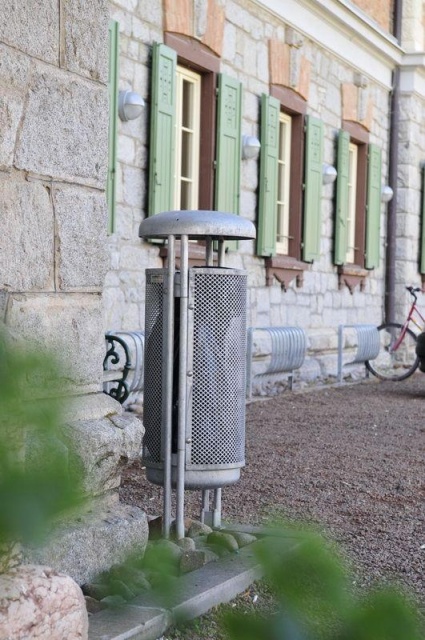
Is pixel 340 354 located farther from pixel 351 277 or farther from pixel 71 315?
pixel 71 315

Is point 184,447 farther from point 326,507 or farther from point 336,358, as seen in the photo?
point 336,358

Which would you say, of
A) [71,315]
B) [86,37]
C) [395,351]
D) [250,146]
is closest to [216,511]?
[71,315]

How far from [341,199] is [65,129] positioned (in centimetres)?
981

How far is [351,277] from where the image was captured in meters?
13.0

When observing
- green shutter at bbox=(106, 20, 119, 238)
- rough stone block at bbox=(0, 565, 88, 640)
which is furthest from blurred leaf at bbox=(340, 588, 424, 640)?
green shutter at bbox=(106, 20, 119, 238)

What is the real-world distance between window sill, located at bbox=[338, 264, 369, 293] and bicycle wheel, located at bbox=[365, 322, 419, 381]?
0.61 metres

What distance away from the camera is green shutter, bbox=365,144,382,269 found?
13.6m

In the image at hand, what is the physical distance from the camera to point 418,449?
709 cm

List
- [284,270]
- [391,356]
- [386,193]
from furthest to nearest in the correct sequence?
1. [386,193]
2. [391,356]
3. [284,270]

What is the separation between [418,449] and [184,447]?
12.3 feet

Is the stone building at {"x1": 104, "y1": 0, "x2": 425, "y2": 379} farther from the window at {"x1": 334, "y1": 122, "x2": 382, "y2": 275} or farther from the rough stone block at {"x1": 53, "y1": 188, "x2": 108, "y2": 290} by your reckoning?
the rough stone block at {"x1": 53, "y1": 188, "x2": 108, "y2": 290}

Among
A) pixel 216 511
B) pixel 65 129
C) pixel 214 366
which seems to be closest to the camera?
pixel 65 129

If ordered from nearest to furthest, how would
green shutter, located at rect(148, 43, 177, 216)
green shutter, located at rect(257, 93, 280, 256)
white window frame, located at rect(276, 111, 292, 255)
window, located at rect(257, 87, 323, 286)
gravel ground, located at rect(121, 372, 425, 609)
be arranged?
gravel ground, located at rect(121, 372, 425, 609), green shutter, located at rect(148, 43, 177, 216), green shutter, located at rect(257, 93, 280, 256), window, located at rect(257, 87, 323, 286), white window frame, located at rect(276, 111, 292, 255)

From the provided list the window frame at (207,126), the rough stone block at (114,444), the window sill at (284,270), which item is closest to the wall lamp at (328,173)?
the window sill at (284,270)
